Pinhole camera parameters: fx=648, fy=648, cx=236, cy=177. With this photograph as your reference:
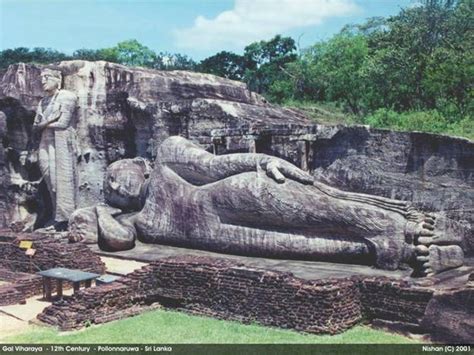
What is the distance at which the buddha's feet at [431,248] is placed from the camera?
7.57 m

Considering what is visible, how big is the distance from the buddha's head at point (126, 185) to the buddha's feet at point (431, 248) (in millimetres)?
5229

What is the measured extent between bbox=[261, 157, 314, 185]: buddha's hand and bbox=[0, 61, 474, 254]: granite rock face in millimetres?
863

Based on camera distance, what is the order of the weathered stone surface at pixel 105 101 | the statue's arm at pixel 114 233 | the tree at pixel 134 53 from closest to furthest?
the statue's arm at pixel 114 233
the weathered stone surface at pixel 105 101
the tree at pixel 134 53

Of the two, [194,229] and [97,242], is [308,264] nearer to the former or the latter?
[194,229]

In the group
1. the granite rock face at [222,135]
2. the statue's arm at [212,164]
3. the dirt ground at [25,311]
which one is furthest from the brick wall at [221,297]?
the granite rock face at [222,135]

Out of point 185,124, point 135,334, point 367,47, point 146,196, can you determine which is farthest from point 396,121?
point 135,334

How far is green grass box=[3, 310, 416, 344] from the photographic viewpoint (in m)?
6.50

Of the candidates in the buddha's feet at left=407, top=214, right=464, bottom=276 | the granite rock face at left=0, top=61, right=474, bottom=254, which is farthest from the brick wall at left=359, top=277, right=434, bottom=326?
the granite rock face at left=0, top=61, right=474, bottom=254

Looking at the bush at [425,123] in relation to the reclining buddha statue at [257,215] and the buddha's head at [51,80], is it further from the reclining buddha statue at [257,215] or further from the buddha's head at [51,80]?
the buddha's head at [51,80]

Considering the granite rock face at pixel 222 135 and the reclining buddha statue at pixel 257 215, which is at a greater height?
the granite rock face at pixel 222 135

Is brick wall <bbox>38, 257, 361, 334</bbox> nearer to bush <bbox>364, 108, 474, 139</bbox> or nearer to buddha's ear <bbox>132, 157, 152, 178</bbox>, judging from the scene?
buddha's ear <bbox>132, 157, 152, 178</bbox>

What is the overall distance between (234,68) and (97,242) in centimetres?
3470

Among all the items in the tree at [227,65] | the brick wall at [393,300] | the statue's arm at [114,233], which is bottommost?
the brick wall at [393,300]

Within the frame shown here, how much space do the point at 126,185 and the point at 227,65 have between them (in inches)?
1341
